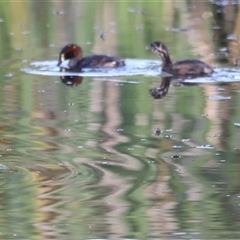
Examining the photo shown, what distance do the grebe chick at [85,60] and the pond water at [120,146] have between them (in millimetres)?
155

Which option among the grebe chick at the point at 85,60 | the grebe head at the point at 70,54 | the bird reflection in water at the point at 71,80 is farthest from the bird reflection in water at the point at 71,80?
the grebe head at the point at 70,54

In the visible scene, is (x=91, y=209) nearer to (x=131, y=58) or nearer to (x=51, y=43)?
(x=131, y=58)

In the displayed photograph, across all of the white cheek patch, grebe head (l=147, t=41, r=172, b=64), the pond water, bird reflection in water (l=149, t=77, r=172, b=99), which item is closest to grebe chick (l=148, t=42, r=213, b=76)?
grebe head (l=147, t=41, r=172, b=64)

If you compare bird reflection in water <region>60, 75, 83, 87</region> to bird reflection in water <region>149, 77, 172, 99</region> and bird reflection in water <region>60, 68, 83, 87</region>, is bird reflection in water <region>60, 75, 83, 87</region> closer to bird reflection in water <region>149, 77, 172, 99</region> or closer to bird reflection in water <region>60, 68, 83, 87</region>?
bird reflection in water <region>60, 68, 83, 87</region>

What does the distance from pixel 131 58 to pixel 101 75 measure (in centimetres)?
116

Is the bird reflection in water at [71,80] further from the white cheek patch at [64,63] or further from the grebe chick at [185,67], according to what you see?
the grebe chick at [185,67]

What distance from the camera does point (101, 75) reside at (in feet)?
35.7

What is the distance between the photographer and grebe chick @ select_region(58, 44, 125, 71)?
11078mm

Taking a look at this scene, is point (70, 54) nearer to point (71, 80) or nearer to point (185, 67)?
point (71, 80)

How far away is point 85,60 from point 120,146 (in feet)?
13.7

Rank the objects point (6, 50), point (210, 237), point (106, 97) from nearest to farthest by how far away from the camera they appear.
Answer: point (210, 237) → point (106, 97) → point (6, 50)

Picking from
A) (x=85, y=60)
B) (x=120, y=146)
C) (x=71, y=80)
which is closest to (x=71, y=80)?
(x=71, y=80)

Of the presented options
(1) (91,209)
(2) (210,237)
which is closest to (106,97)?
(1) (91,209)

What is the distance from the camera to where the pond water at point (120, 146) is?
5.56m
